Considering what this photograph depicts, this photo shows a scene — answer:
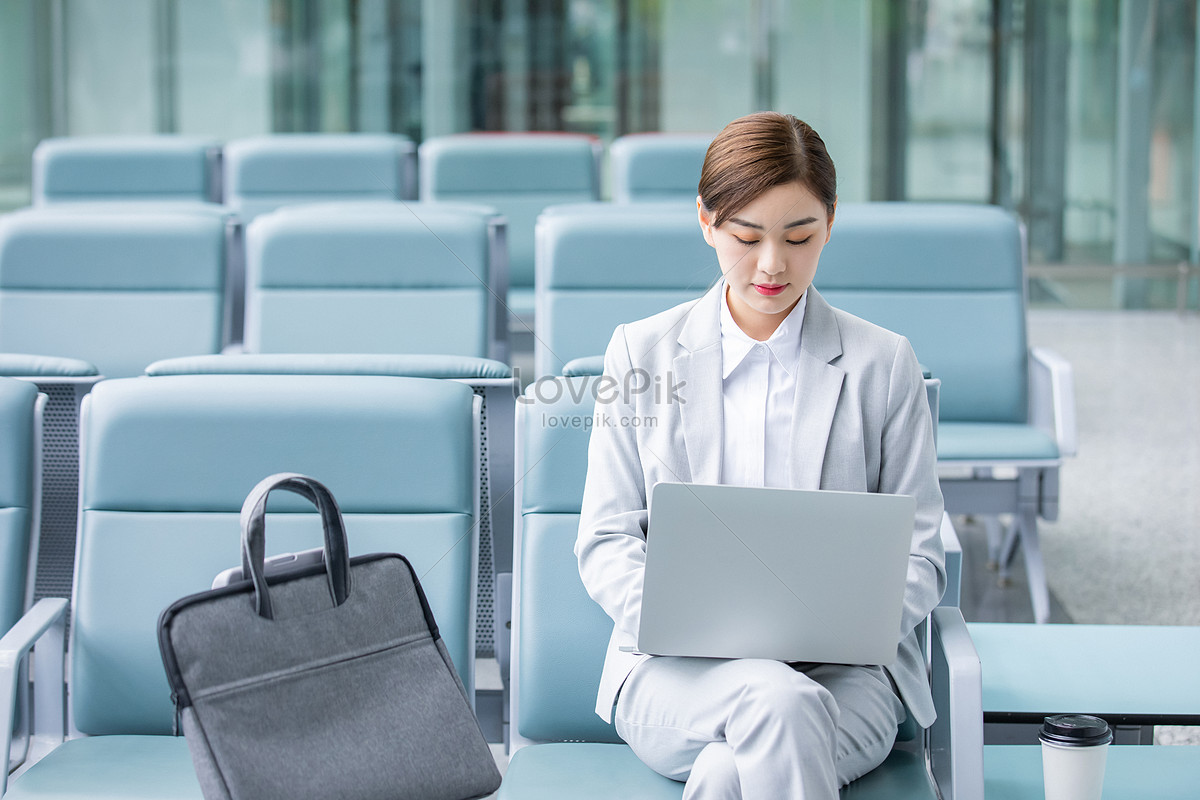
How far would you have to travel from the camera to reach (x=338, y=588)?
1.36m

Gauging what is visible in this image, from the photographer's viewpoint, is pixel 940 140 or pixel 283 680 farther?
pixel 940 140

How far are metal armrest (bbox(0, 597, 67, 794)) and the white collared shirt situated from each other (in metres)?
0.91

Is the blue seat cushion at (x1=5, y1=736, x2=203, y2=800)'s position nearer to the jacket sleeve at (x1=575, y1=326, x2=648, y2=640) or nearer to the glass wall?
the jacket sleeve at (x1=575, y1=326, x2=648, y2=640)

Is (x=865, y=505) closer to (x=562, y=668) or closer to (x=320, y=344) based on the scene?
(x=562, y=668)

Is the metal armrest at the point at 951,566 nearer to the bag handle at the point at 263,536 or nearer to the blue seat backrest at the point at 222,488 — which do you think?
the blue seat backrest at the point at 222,488

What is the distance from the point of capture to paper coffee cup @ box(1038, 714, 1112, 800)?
1322 millimetres

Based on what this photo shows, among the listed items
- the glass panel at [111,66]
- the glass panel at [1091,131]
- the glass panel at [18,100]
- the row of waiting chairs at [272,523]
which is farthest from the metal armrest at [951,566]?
the glass panel at [18,100]

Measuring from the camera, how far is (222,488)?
165 centimetres

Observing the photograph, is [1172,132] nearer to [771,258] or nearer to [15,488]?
[771,258]

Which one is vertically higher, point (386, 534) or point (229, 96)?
point (229, 96)

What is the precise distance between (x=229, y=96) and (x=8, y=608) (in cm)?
652

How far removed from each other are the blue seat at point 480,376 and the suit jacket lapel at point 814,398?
1.57 feet

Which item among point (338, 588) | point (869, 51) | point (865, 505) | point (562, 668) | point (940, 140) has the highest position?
point (869, 51)

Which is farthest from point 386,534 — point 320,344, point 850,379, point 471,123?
point 471,123
